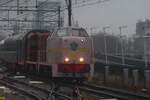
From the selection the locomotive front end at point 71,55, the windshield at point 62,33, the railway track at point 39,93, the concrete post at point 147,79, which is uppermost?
the windshield at point 62,33

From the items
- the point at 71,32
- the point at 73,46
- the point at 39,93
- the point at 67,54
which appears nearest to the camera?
the point at 39,93

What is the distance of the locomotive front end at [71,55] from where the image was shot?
20.5 metres

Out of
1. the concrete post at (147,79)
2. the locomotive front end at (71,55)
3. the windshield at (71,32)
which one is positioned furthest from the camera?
the windshield at (71,32)

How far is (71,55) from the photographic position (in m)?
20.7

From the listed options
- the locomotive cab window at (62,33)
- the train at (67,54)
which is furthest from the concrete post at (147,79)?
the locomotive cab window at (62,33)

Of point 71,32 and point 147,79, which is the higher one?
point 71,32

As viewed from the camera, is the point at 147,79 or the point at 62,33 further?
the point at 62,33

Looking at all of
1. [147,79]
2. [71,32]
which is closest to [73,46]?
[71,32]

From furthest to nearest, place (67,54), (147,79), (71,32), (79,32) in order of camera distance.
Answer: (79,32)
(71,32)
(67,54)
(147,79)

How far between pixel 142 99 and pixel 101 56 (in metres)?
18.3

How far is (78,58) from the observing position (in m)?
20.9


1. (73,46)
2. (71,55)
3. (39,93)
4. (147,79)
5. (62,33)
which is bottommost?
(39,93)

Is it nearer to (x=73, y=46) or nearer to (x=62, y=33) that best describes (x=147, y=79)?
(x=73, y=46)

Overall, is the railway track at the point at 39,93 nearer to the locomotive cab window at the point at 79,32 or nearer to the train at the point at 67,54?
the train at the point at 67,54
